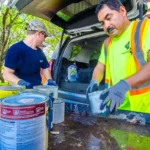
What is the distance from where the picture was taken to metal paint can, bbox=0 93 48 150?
67 cm

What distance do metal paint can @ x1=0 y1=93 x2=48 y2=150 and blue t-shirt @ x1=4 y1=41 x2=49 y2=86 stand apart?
139cm

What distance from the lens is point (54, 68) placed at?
246 cm

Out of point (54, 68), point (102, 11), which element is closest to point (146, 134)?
Answer: point (102, 11)

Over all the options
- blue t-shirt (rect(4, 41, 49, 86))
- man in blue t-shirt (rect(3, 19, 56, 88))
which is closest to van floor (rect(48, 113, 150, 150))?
man in blue t-shirt (rect(3, 19, 56, 88))

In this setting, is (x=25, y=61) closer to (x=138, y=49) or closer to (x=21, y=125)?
(x=138, y=49)

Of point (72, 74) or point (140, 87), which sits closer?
point (140, 87)

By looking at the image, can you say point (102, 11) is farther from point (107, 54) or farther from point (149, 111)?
point (149, 111)

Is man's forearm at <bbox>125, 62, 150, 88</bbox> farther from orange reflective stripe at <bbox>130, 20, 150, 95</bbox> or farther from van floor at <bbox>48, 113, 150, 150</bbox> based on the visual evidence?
van floor at <bbox>48, 113, 150, 150</bbox>

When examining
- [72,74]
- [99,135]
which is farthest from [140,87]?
[72,74]

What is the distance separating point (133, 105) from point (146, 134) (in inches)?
12.7

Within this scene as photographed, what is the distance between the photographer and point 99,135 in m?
1.05

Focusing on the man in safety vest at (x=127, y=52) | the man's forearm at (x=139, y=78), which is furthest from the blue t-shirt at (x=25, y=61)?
the man's forearm at (x=139, y=78)

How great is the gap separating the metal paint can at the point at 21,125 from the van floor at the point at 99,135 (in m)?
0.25

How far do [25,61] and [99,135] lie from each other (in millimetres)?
1331
